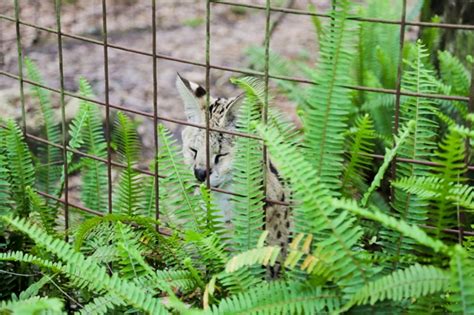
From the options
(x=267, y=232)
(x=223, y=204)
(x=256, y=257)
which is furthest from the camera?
(x=223, y=204)

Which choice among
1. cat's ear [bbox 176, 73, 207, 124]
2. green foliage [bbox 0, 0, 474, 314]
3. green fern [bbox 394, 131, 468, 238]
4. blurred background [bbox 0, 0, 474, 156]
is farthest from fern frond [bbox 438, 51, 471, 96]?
green fern [bbox 394, 131, 468, 238]

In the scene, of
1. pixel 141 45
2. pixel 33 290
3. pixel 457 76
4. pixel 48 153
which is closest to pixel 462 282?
pixel 33 290

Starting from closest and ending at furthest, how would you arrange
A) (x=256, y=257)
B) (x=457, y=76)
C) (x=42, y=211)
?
(x=256, y=257) → (x=42, y=211) → (x=457, y=76)

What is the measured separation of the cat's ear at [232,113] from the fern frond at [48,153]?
0.75 m

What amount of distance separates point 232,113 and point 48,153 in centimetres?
83

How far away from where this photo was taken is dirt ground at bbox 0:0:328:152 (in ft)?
22.6

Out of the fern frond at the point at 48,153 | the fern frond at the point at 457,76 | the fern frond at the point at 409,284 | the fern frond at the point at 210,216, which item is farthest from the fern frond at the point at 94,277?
the fern frond at the point at 457,76

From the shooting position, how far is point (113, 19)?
28.7 feet

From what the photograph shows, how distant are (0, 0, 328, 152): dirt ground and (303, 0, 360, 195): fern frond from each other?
3.04 m

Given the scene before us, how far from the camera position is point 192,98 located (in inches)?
159

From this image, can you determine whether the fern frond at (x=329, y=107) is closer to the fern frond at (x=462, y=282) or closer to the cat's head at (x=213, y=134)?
the fern frond at (x=462, y=282)

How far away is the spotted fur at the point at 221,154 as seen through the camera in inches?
150

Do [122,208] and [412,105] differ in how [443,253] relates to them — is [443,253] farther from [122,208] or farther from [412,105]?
[122,208]

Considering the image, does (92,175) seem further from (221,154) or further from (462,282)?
(462,282)
